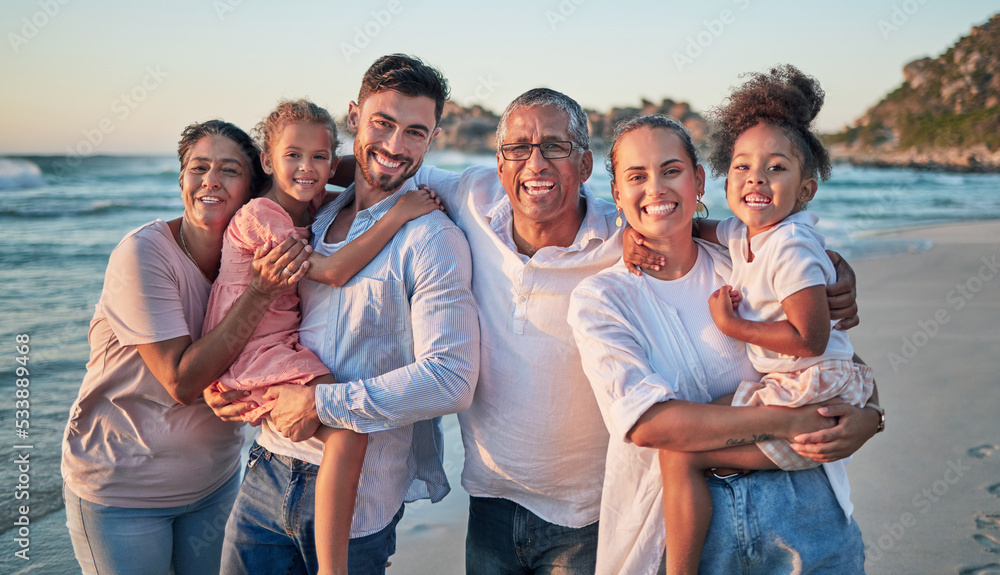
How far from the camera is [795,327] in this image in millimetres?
2018

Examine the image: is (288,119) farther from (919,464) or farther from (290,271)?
(919,464)

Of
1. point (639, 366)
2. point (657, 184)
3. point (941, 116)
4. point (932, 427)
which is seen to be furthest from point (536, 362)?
point (941, 116)

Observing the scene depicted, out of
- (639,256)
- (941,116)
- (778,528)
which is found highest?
(941,116)

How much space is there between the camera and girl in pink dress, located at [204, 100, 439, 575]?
2.29 metres

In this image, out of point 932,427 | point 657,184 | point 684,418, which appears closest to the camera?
point 684,418

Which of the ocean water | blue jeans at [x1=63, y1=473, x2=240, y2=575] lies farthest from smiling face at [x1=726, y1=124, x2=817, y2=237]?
the ocean water

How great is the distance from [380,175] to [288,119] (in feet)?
1.80

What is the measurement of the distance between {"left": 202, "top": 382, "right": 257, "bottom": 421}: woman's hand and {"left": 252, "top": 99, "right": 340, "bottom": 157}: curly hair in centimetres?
106

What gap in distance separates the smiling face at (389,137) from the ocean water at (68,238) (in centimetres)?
276

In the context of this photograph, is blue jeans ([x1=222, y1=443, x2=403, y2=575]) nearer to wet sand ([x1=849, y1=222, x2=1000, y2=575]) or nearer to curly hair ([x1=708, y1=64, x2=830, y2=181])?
curly hair ([x1=708, y1=64, x2=830, y2=181])

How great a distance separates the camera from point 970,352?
582 centimetres

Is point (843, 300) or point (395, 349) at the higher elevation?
point (843, 300)

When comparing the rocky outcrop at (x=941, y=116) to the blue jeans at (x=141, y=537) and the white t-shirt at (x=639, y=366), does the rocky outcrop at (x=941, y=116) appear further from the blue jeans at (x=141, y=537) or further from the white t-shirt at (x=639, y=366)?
the blue jeans at (x=141, y=537)

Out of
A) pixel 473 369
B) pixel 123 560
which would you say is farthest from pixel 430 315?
pixel 123 560
